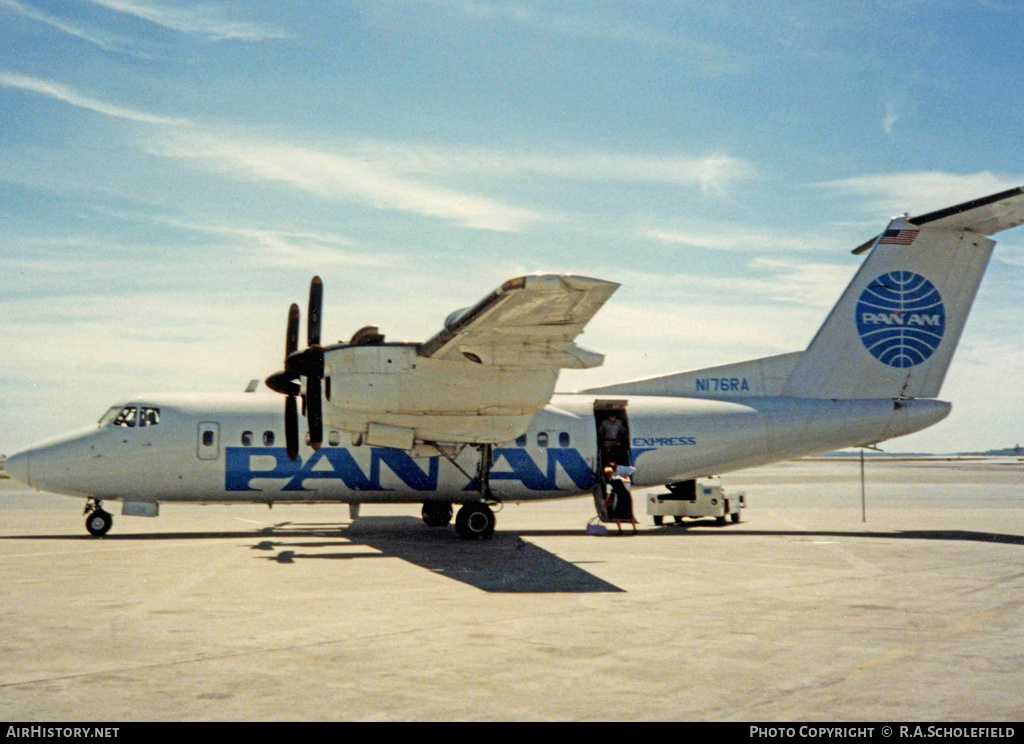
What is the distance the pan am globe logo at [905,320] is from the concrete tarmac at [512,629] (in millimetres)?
4921

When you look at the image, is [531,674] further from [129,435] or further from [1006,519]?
[1006,519]

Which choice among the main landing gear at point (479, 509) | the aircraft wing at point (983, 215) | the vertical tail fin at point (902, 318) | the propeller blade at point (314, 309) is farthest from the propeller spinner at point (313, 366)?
the aircraft wing at point (983, 215)

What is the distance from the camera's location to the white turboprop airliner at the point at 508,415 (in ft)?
57.5

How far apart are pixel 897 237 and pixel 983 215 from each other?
6.37 feet

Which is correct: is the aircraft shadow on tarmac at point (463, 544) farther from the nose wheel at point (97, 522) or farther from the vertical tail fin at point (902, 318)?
the vertical tail fin at point (902, 318)

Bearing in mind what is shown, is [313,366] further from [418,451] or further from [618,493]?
[618,493]

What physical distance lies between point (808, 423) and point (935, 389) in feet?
11.3

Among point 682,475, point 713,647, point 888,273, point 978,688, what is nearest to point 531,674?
point 713,647

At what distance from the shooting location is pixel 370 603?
10.7 m

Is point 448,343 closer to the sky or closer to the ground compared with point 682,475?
closer to the sky

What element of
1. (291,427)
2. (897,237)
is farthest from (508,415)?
(897,237)

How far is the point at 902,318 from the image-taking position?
70.9 ft

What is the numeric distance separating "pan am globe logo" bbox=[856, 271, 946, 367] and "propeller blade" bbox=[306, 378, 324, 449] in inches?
521

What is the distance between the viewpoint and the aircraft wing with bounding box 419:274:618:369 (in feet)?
42.5
